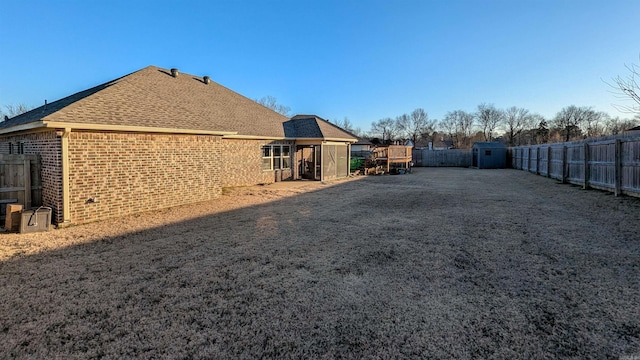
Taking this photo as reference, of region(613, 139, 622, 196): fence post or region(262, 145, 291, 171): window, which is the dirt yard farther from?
region(262, 145, 291, 171): window

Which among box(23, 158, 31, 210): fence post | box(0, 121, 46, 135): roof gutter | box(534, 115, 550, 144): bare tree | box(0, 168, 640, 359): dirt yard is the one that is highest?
box(534, 115, 550, 144): bare tree

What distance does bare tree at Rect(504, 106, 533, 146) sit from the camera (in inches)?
2494

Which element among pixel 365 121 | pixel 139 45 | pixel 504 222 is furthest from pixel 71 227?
pixel 365 121

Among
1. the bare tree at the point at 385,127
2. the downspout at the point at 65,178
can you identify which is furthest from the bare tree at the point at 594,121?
the downspout at the point at 65,178

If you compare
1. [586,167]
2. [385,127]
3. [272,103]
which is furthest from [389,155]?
[385,127]

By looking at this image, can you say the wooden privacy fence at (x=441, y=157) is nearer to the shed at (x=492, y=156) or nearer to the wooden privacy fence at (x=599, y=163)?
the shed at (x=492, y=156)

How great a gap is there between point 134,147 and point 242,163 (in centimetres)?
638

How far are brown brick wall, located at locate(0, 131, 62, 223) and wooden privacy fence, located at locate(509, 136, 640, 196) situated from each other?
16.9 m

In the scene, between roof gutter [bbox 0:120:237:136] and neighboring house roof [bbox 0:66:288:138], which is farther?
neighboring house roof [bbox 0:66:288:138]

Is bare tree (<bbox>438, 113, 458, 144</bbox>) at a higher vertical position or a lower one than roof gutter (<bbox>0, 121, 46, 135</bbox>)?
higher

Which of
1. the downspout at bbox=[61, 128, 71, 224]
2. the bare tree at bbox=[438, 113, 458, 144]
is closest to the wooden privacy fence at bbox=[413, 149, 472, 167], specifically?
the downspout at bbox=[61, 128, 71, 224]

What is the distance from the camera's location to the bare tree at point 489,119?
218 feet

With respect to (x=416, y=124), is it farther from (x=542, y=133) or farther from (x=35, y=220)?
(x=35, y=220)

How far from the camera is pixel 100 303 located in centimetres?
350
